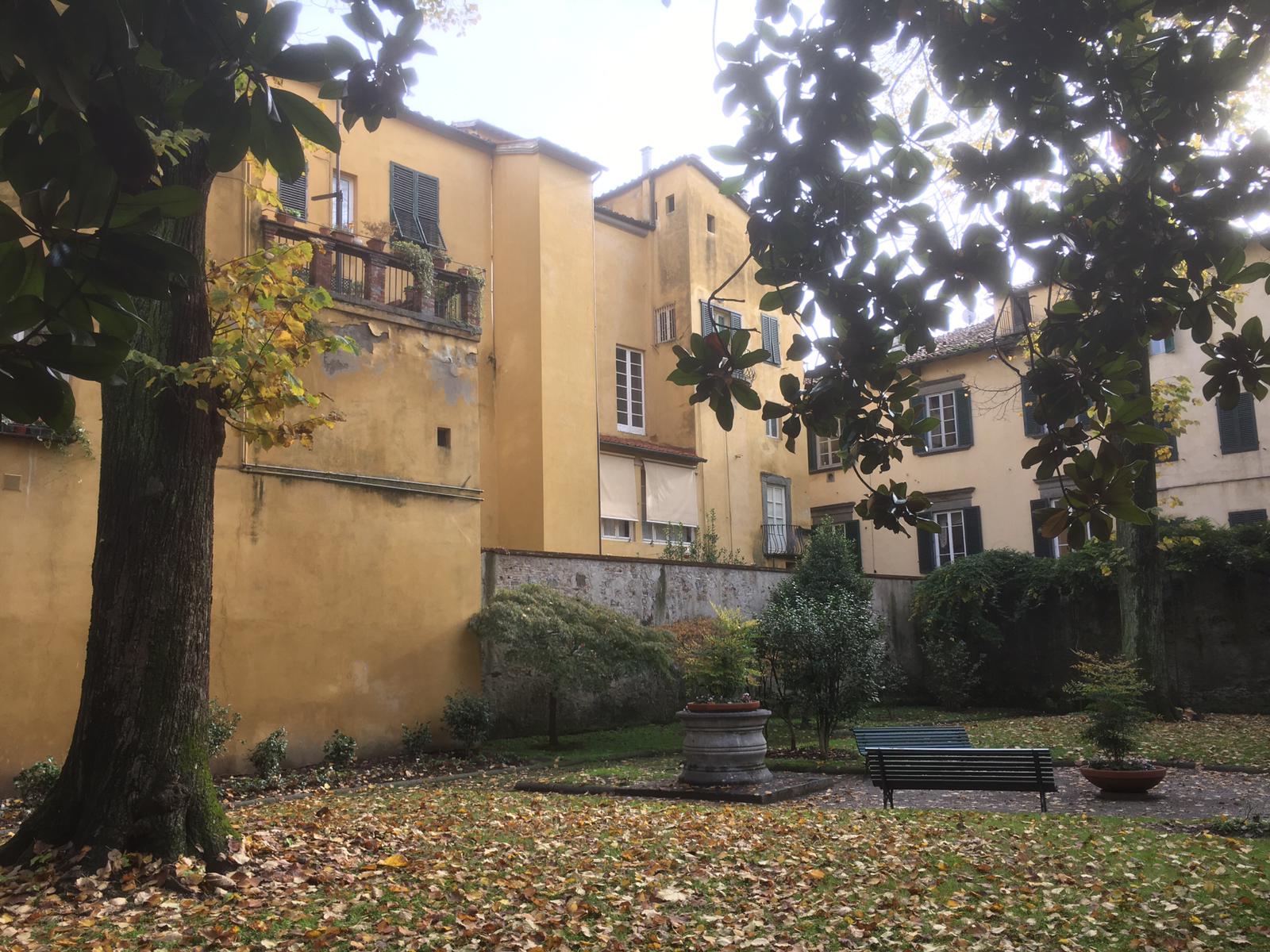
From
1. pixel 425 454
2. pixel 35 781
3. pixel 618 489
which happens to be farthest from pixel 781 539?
pixel 35 781

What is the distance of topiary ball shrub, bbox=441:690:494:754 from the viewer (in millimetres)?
13938

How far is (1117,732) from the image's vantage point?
10102 mm

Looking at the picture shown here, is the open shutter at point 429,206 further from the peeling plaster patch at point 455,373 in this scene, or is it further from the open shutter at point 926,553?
the open shutter at point 926,553

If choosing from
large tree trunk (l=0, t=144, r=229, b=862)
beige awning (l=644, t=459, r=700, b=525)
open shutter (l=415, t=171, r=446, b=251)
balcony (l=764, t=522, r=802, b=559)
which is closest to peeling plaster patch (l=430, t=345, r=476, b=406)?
open shutter (l=415, t=171, r=446, b=251)

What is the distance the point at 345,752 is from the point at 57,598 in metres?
3.78

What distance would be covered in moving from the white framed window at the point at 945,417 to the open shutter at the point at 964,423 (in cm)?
16

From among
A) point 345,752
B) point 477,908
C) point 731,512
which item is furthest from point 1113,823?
point 731,512

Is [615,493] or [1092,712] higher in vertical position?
[615,493]

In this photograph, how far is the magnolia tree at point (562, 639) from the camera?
1407 centimetres

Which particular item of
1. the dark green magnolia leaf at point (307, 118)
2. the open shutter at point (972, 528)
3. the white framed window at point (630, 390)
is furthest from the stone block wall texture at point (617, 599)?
the dark green magnolia leaf at point (307, 118)

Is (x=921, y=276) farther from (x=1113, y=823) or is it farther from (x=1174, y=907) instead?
(x=1113, y=823)

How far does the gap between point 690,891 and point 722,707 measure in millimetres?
4917

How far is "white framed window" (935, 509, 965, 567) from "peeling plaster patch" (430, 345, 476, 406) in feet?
56.0

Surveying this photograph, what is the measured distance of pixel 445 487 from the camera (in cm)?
1491
